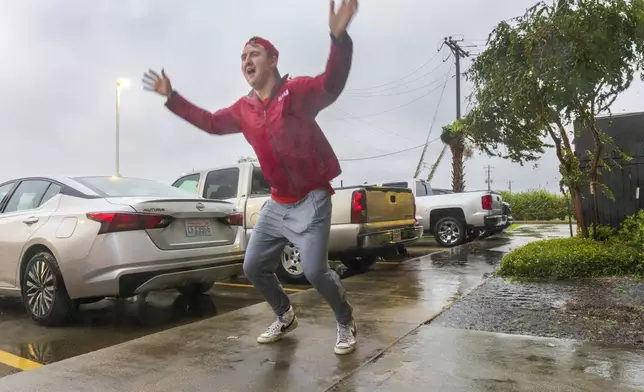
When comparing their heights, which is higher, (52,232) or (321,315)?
(52,232)

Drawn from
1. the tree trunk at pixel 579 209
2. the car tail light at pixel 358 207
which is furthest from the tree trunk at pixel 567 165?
the car tail light at pixel 358 207

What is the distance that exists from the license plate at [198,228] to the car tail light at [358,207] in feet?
8.35

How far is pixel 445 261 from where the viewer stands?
8922 millimetres

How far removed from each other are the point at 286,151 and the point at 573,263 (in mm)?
4759

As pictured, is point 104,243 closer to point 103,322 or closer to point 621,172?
point 103,322

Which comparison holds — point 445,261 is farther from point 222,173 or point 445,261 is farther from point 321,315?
point 321,315

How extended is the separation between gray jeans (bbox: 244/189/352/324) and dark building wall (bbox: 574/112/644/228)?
6397 mm

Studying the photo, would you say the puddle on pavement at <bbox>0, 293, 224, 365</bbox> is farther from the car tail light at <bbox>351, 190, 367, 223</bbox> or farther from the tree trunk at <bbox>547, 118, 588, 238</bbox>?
the tree trunk at <bbox>547, 118, 588, 238</bbox>

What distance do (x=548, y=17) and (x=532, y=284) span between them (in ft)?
11.6

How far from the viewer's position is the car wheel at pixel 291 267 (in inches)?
287

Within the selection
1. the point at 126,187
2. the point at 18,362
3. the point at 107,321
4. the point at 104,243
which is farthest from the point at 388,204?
Result: the point at 18,362

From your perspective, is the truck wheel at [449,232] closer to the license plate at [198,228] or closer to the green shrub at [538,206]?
the license plate at [198,228]

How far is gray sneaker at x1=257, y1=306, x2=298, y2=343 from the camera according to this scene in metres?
3.89

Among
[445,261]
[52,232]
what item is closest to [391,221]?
[445,261]
